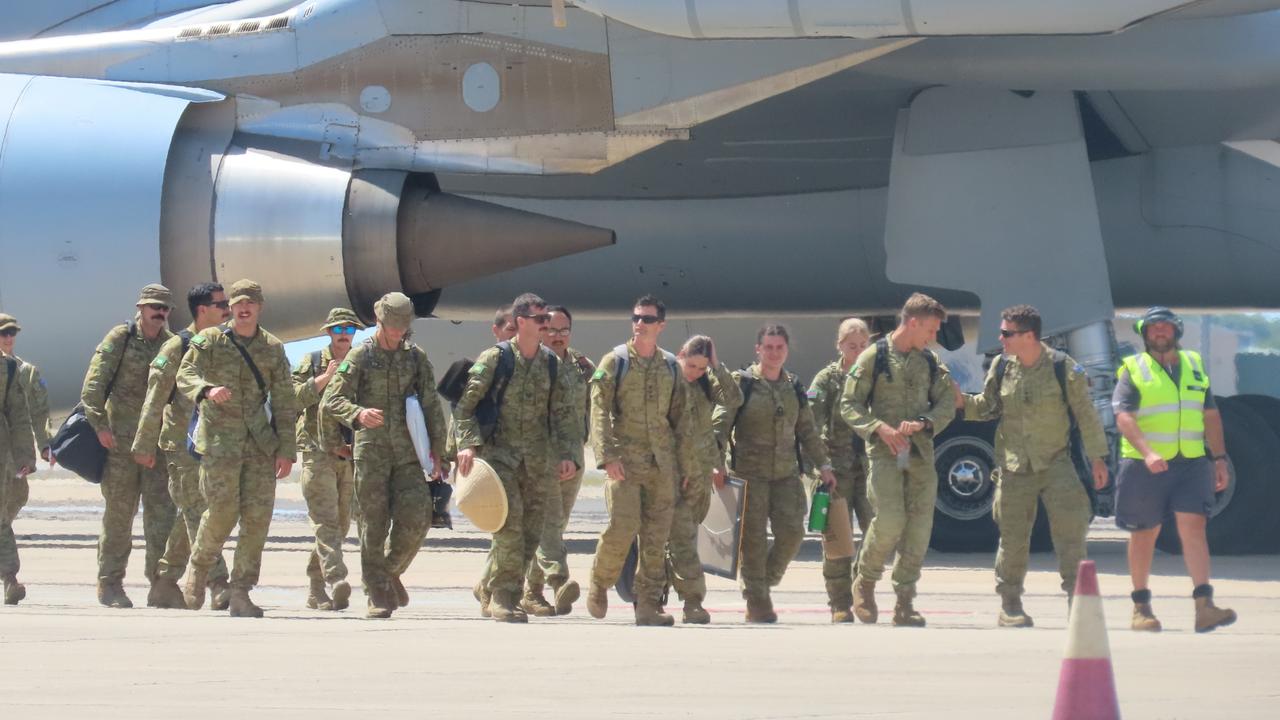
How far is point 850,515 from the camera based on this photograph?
10.7 metres

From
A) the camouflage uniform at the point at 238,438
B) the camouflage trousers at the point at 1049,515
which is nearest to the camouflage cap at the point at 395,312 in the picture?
the camouflage uniform at the point at 238,438

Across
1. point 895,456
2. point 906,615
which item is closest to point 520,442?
point 895,456

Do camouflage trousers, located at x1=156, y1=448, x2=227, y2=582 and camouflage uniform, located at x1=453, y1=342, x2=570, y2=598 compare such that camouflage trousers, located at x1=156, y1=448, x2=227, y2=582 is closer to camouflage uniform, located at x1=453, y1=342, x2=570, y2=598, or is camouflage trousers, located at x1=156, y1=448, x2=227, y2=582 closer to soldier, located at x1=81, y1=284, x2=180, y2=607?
soldier, located at x1=81, y1=284, x2=180, y2=607

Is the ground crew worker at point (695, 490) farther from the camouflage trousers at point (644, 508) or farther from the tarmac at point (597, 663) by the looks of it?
the tarmac at point (597, 663)

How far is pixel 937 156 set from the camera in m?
13.8

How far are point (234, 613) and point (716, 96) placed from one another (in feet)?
19.5

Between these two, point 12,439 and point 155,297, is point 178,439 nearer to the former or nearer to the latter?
point 155,297

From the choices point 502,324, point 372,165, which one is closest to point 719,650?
point 502,324

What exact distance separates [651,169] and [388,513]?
622cm

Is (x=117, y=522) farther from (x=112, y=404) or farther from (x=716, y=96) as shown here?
(x=716, y=96)

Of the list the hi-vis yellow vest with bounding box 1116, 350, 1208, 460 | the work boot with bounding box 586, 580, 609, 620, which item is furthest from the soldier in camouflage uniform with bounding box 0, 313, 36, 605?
the hi-vis yellow vest with bounding box 1116, 350, 1208, 460

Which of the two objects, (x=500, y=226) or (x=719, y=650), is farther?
(x=500, y=226)

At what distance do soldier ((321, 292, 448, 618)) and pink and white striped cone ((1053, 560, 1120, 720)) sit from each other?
15.3 ft

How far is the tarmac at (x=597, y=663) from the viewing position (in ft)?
20.1
